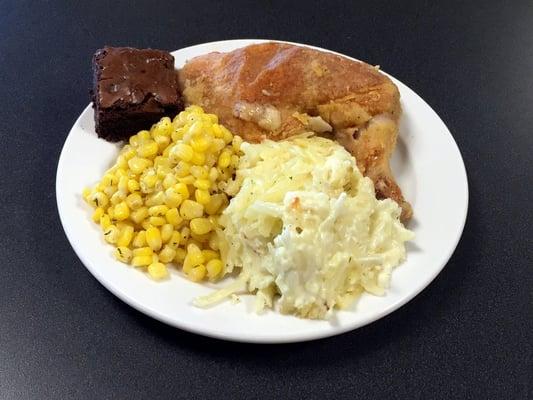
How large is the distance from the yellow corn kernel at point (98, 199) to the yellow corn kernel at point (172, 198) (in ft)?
0.81

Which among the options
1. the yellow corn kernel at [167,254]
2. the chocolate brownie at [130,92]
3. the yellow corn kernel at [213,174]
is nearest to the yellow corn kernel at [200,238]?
the yellow corn kernel at [167,254]

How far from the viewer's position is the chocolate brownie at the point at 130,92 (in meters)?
2.45

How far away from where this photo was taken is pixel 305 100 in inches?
99.8

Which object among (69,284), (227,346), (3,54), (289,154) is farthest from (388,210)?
(3,54)

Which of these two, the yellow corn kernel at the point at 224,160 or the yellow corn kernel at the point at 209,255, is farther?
the yellow corn kernel at the point at 224,160

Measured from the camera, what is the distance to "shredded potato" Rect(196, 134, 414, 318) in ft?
6.50

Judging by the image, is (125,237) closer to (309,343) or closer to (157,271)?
(157,271)

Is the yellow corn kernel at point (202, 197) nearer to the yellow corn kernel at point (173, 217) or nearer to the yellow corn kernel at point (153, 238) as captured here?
the yellow corn kernel at point (173, 217)

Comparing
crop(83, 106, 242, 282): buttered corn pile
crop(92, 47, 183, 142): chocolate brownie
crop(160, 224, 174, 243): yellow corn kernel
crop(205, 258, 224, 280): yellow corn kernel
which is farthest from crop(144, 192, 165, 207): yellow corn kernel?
crop(92, 47, 183, 142): chocolate brownie

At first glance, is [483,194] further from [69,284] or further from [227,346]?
[69,284]

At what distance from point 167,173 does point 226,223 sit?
31 cm

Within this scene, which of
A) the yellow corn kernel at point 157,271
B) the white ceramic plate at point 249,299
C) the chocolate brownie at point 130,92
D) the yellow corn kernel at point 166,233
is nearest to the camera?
the white ceramic plate at point 249,299

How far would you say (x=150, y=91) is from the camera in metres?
2.49

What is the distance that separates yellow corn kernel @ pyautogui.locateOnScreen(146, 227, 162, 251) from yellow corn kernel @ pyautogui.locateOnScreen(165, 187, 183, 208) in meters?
0.12
